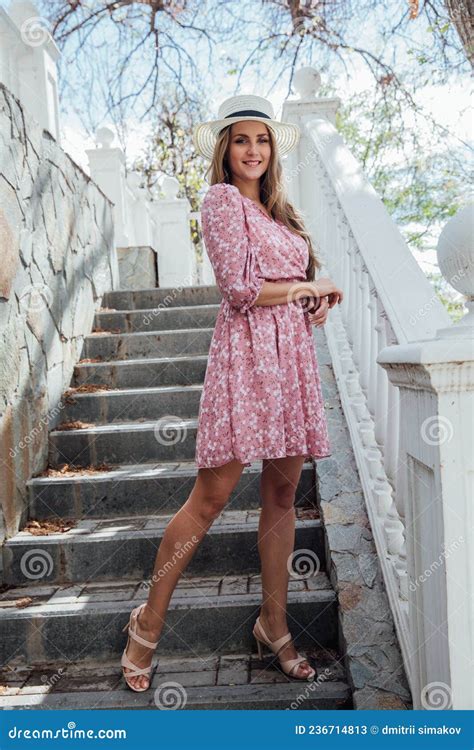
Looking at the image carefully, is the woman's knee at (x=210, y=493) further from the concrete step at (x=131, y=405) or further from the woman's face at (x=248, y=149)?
the concrete step at (x=131, y=405)

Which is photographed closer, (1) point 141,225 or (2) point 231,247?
(2) point 231,247

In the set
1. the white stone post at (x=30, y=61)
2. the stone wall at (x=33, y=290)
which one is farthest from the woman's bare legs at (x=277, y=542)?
the white stone post at (x=30, y=61)

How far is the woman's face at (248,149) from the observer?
199 centimetres

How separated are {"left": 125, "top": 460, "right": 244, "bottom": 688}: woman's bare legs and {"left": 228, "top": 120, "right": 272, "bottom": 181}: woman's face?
0.82 metres

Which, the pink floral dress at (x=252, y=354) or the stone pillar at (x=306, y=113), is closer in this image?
the pink floral dress at (x=252, y=354)

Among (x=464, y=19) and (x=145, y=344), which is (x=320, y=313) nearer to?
(x=145, y=344)

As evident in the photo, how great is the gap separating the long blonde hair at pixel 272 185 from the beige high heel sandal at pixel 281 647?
3.51 ft

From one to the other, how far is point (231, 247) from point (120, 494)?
56.7 inches

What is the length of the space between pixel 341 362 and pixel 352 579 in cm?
111

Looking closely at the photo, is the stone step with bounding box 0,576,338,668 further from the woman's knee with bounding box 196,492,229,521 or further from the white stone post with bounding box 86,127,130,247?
the white stone post with bounding box 86,127,130,247

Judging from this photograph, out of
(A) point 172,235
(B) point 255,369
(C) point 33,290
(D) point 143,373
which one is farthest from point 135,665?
(A) point 172,235

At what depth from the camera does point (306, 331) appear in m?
2.03

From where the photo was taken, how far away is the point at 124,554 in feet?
8.50

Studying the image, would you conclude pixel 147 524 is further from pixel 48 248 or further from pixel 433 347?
pixel 433 347
